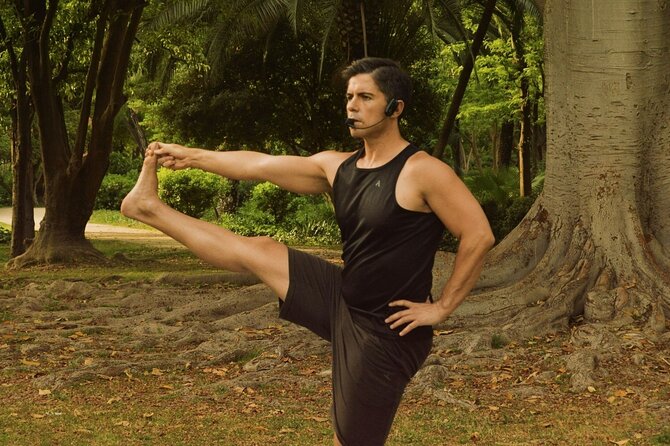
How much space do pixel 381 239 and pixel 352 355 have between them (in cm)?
49

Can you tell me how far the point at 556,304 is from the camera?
32.1 ft

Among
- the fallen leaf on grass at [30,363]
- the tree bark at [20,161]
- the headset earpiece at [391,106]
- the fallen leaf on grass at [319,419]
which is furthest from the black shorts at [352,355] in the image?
the tree bark at [20,161]

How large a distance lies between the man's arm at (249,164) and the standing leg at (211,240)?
0.08m

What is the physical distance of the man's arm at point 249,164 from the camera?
4.33 m

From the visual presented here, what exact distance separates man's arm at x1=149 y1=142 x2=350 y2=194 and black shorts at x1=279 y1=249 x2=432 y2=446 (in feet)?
1.04

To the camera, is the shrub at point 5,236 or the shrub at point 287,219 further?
the shrub at point 5,236

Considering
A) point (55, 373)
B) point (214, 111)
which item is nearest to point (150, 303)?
point (55, 373)

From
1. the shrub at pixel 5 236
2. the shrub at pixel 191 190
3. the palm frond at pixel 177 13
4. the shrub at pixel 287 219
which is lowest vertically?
the shrub at pixel 5 236

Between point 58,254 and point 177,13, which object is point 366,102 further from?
point 177,13

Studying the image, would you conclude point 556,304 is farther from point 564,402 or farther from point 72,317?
point 72,317

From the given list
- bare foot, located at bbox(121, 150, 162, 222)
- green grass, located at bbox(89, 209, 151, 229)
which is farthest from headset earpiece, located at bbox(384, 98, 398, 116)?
green grass, located at bbox(89, 209, 151, 229)

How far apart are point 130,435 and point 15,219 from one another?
1487cm

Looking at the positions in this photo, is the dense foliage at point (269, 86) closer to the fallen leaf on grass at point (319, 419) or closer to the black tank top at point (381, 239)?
the fallen leaf on grass at point (319, 419)

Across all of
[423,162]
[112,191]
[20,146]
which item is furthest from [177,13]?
[423,162]
